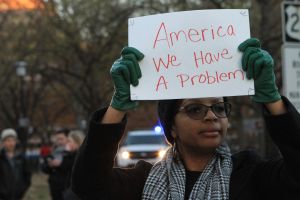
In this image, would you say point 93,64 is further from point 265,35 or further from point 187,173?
point 187,173

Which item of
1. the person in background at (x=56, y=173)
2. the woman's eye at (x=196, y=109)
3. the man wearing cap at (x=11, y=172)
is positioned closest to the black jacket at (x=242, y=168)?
the woman's eye at (x=196, y=109)

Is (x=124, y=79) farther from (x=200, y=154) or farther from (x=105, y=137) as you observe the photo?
(x=200, y=154)

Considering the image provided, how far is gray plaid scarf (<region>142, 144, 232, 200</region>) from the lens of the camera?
8.78 feet

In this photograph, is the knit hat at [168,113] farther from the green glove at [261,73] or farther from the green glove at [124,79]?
the green glove at [261,73]

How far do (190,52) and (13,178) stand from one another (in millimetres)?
5834

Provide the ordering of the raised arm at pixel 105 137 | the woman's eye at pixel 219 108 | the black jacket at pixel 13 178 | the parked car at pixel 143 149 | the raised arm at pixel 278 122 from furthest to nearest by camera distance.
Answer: the parked car at pixel 143 149
the black jacket at pixel 13 178
the woman's eye at pixel 219 108
the raised arm at pixel 105 137
the raised arm at pixel 278 122

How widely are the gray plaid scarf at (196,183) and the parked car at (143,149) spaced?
17524mm

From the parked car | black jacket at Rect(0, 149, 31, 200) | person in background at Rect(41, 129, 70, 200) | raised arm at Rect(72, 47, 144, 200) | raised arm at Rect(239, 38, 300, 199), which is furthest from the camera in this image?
the parked car

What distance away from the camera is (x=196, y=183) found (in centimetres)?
273

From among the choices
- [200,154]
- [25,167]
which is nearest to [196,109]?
[200,154]

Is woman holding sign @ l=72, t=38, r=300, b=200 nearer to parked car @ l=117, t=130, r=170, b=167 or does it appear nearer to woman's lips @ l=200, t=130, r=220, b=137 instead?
woman's lips @ l=200, t=130, r=220, b=137

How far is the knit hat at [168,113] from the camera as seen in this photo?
2.84 meters

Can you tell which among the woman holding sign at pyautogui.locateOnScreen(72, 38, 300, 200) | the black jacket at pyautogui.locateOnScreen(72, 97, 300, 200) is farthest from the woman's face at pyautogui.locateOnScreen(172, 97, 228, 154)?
the black jacket at pyautogui.locateOnScreen(72, 97, 300, 200)

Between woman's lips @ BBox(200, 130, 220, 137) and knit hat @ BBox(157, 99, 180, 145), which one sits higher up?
knit hat @ BBox(157, 99, 180, 145)
